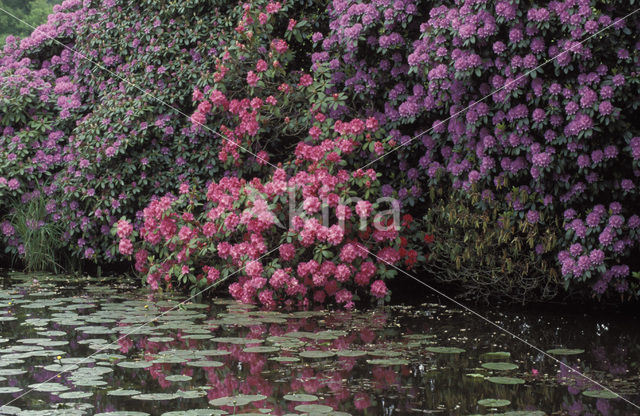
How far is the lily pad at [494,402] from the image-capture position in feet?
12.0

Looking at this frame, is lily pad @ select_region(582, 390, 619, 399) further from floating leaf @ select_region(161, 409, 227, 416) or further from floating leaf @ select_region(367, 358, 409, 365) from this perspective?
floating leaf @ select_region(161, 409, 227, 416)

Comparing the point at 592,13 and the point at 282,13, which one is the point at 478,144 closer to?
the point at 592,13

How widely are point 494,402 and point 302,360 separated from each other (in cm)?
130

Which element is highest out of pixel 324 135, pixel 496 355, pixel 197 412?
pixel 324 135

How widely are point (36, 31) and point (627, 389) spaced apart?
8.10 m

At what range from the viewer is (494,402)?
3.70 m

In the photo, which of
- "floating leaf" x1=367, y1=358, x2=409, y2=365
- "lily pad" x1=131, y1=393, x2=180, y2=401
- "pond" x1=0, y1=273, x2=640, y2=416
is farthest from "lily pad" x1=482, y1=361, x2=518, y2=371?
"lily pad" x1=131, y1=393, x2=180, y2=401

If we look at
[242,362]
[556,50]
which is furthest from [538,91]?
[242,362]

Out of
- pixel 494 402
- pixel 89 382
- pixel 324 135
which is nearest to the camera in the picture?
pixel 494 402

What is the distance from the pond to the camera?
3727 mm

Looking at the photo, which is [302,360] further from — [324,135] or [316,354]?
[324,135]

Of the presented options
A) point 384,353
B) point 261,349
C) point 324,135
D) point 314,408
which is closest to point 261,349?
point 261,349

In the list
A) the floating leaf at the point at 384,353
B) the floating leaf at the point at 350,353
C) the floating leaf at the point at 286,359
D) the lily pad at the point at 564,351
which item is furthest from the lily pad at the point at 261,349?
the lily pad at the point at 564,351

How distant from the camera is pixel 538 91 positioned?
580cm
